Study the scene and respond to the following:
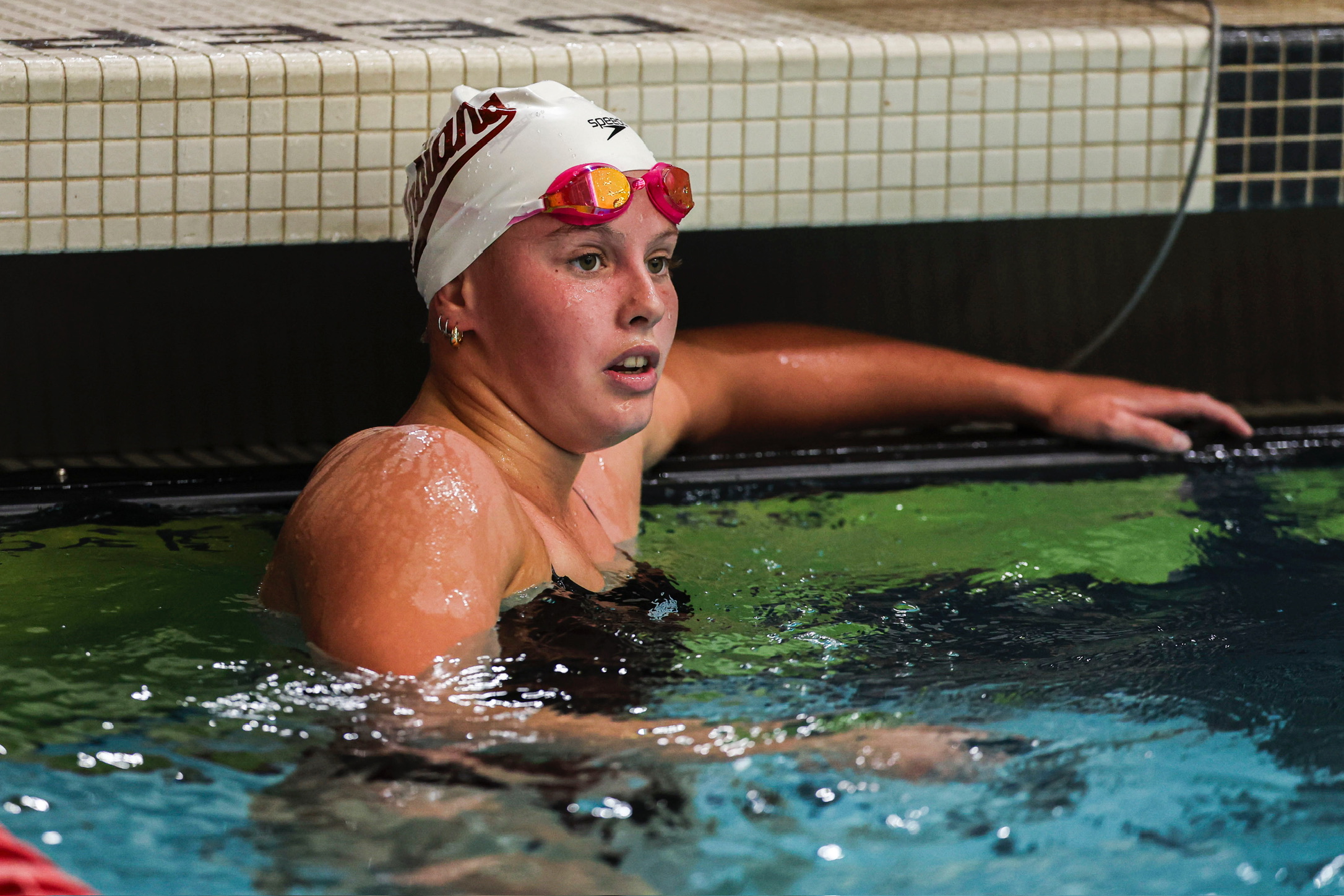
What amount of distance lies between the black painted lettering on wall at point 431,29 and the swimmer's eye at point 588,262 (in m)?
1.19

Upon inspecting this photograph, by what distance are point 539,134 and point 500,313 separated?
0.96ft

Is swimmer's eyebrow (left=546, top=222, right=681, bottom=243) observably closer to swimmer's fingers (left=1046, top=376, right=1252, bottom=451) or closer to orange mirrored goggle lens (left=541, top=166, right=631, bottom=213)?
orange mirrored goggle lens (left=541, top=166, right=631, bottom=213)

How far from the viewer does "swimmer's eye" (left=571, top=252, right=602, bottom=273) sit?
245cm

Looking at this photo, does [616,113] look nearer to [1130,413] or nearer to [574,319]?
[574,319]

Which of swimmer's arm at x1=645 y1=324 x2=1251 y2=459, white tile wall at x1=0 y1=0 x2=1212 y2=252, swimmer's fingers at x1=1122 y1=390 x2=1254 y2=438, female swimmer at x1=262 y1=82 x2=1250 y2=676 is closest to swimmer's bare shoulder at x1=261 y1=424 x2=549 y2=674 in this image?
female swimmer at x1=262 y1=82 x2=1250 y2=676

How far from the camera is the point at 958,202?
11.7 feet

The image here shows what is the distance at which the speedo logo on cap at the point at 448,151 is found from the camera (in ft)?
8.10

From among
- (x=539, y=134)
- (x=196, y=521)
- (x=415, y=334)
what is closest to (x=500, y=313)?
(x=539, y=134)

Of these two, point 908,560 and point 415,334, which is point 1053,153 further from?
point 415,334

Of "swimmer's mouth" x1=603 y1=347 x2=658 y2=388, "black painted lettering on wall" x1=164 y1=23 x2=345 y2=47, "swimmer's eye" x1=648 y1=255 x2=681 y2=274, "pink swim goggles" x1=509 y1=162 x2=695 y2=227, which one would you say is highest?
"black painted lettering on wall" x1=164 y1=23 x2=345 y2=47

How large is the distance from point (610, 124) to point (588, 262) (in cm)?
24

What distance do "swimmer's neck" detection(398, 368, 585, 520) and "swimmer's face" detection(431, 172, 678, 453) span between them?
25 mm

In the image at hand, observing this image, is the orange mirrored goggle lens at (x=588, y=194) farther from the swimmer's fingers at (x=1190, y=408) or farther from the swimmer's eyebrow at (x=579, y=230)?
the swimmer's fingers at (x=1190, y=408)

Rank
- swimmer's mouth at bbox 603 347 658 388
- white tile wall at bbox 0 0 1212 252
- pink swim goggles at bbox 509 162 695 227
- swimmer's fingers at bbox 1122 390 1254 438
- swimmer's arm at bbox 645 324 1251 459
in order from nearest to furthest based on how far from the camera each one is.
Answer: pink swim goggles at bbox 509 162 695 227 < swimmer's mouth at bbox 603 347 658 388 < white tile wall at bbox 0 0 1212 252 < swimmer's arm at bbox 645 324 1251 459 < swimmer's fingers at bbox 1122 390 1254 438
